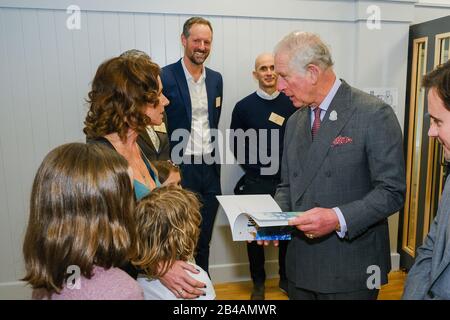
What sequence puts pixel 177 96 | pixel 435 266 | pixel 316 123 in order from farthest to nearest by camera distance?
pixel 177 96 → pixel 316 123 → pixel 435 266

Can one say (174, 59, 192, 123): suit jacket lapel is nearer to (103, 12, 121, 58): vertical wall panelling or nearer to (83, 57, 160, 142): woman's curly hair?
(103, 12, 121, 58): vertical wall panelling

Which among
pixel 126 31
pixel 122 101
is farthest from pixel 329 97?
pixel 126 31

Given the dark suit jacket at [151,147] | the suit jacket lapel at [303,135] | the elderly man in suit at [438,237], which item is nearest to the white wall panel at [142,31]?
the dark suit jacket at [151,147]

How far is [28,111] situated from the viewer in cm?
283

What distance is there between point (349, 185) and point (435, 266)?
0.44 meters

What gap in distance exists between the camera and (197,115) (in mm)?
2875

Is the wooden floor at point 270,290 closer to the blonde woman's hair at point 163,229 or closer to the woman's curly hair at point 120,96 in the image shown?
the blonde woman's hair at point 163,229

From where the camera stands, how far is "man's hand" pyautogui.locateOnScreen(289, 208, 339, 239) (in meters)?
1.44

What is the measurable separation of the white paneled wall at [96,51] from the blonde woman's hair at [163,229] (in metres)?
1.75

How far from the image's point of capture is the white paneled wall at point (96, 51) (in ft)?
9.07

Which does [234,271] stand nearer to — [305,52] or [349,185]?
[349,185]

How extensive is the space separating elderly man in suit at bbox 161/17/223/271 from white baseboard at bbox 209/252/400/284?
0.98ft

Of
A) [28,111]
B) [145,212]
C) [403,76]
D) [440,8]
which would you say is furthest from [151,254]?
[440,8]

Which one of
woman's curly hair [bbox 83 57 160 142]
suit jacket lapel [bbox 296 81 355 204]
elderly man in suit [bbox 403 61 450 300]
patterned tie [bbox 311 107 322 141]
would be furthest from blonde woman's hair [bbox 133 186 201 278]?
elderly man in suit [bbox 403 61 450 300]
